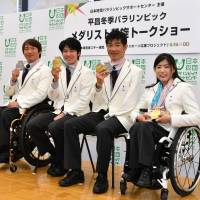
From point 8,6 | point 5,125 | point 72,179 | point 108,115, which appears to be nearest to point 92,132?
point 108,115

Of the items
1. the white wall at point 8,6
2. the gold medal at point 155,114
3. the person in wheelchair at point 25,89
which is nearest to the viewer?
the gold medal at point 155,114

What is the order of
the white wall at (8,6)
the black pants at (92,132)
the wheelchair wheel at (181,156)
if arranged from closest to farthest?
the wheelchair wheel at (181,156) → the black pants at (92,132) → the white wall at (8,6)

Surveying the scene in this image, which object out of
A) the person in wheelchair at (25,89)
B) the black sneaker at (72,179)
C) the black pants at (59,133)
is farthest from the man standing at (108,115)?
the person in wheelchair at (25,89)

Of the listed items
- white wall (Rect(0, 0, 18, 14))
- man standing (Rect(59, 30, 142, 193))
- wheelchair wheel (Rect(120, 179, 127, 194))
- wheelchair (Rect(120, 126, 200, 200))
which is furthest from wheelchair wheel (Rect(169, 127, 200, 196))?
white wall (Rect(0, 0, 18, 14))

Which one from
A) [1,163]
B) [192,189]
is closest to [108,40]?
[192,189]

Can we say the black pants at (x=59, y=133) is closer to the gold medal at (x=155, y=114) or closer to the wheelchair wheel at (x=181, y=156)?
the gold medal at (x=155, y=114)

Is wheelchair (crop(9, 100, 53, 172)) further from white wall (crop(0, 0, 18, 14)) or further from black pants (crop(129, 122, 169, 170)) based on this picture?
white wall (crop(0, 0, 18, 14))

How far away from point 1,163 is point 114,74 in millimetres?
1349

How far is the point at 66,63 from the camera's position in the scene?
3324mm

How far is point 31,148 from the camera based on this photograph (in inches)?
135

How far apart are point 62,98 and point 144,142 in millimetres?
1022

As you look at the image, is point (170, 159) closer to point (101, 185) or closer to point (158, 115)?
point (158, 115)

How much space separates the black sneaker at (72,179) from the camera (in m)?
2.96

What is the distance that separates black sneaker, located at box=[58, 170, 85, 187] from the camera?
2.96 m
